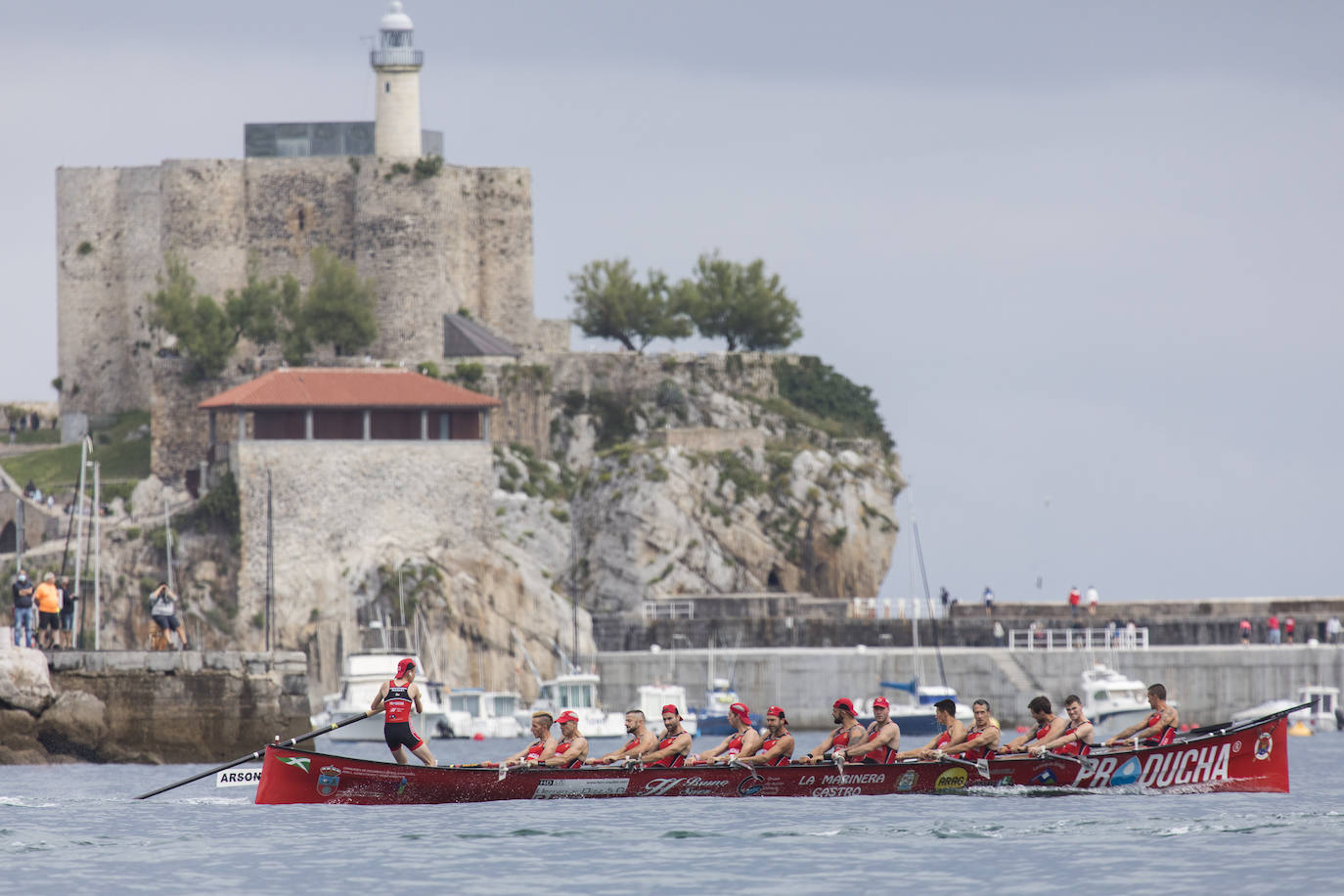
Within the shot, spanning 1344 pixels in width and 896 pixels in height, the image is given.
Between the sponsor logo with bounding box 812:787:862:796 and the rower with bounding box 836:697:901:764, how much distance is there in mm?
406

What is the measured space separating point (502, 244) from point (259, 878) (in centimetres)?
5944

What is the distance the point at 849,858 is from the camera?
98.6 ft

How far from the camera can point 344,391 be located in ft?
243

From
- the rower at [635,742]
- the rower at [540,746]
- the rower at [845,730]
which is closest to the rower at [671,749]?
the rower at [635,742]

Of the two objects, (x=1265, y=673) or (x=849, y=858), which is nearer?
(x=849, y=858)

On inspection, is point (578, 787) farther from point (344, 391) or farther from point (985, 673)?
point (344, 391)

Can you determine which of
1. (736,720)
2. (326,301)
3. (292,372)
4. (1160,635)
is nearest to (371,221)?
(326,301)

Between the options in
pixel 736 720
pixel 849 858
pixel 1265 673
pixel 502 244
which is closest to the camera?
A: pixel 849 858

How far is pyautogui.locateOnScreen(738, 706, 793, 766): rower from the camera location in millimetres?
→ 35219

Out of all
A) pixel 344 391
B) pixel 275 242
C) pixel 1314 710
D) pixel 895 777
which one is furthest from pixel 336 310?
pixel 895 777

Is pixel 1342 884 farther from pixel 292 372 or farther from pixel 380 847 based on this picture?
pixel 292 372

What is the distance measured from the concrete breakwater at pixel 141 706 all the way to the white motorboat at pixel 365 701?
14.8 metres

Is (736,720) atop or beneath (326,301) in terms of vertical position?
beneath

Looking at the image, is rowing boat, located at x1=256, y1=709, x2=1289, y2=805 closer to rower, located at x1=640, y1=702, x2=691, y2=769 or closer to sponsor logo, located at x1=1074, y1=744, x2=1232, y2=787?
sponsor logo, located at x1=1074, y1=744, x2=1232, y2=787
